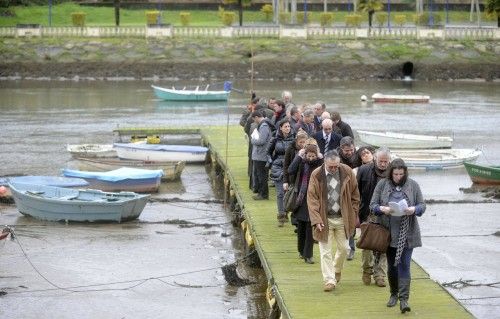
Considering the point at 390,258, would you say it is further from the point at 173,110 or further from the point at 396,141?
the point at 173,110

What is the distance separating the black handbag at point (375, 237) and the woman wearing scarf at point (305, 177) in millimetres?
1746

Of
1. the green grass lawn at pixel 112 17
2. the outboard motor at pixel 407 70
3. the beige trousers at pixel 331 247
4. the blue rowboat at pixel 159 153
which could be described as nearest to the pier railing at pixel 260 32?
the outboard motor at pixel 407 70

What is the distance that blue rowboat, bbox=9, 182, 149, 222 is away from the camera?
21.3 metres

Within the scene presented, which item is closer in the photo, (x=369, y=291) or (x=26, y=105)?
(x=369, y=291)

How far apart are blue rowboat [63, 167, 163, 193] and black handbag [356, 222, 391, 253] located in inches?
498

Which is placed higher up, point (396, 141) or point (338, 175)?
point (338, 175)

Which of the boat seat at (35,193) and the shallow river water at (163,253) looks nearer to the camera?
the shallow river water at (163,253)

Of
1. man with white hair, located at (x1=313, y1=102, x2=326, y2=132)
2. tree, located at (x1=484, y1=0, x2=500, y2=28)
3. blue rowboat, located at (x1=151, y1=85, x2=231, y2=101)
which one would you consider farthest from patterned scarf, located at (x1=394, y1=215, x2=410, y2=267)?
tree, located at (x1=484, y1=0, x2=500, y2=28)

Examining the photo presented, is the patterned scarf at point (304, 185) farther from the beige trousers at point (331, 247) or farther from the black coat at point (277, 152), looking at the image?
the black coat at point (277, 152)

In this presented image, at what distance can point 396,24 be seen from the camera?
246 feet

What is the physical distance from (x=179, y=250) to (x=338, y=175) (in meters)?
6.78

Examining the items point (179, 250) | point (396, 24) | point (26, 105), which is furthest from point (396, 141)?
point (396, 24)

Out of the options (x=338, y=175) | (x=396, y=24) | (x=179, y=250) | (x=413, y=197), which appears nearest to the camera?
(x=413, y=197)

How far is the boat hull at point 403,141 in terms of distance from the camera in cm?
3284
